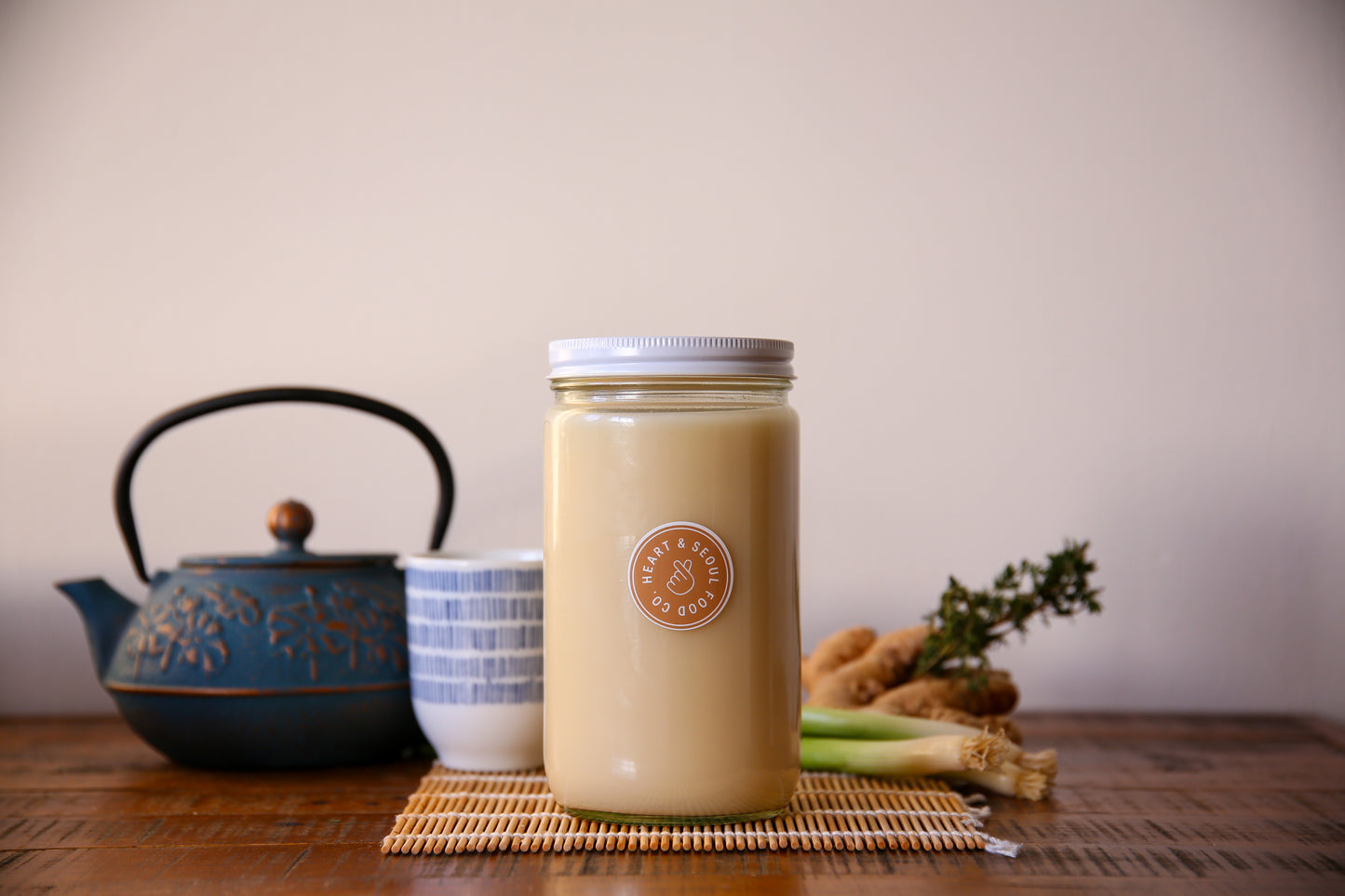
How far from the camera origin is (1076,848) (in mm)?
684

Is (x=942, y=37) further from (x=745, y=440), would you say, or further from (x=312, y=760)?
(x=312, y=760)

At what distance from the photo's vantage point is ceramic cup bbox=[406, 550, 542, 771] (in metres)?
0.86

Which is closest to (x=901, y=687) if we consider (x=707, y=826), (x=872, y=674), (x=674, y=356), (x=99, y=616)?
(x=872, y=674)

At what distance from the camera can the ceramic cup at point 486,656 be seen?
86 cm

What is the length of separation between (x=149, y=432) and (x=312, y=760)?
313mm

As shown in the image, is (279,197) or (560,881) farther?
(279,197)

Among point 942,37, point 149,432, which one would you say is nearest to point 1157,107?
point 942,37

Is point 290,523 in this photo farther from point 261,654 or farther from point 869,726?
point 869,726

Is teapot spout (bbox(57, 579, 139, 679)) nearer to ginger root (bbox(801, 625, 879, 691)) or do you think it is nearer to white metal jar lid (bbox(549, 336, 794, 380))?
white metal jar lid (bbox(549, 336, 794, 380))

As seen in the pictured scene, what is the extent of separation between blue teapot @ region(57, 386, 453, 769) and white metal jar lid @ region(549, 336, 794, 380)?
1.14 ft

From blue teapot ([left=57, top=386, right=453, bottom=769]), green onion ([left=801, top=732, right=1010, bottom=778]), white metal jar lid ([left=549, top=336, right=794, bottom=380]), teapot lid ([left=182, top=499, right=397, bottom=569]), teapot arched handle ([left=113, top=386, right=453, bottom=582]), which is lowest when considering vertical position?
green onion ([left=801, top=732, right=1010, bottom=778])

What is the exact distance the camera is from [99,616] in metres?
0.94

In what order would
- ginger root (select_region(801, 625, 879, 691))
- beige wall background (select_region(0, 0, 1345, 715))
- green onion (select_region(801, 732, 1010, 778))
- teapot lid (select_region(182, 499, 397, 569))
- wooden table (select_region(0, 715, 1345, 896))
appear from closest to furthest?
wooden table (select_region(0, 715, 1345, 896)) < green onion (select_region(801, 732, 1010, 778)) < teapot lid (select_region(182, 499, 397, 569)) < ginger root (select_region(801, 625, 879, 691)) < beige wall background (select_region(0, 0, 1345, 715))

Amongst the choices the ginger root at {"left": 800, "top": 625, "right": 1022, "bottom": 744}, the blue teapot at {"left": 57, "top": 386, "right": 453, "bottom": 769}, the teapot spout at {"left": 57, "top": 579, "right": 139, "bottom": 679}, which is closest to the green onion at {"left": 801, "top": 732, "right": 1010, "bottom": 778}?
the ginger root at {"left": 800, "top": 625, "right": 1022, "bottom": 744}
